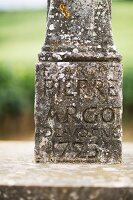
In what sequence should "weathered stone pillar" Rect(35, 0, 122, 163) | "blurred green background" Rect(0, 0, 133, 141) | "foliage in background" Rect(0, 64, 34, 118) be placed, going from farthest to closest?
"blurred green background" Rect(0, 0, 133, 141), "foliage in background" Rect(0, 64, 34, 118), "weathered stone pillar" Rect(35, 0, 122, 163)

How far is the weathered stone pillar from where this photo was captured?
698cm

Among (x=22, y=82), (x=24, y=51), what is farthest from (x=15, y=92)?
(x=24, y=51)

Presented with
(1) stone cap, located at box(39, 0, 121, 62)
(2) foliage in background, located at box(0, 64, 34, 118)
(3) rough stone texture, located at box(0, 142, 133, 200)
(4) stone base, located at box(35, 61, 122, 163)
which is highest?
(1) stone cap, located at box(39, 0, 121, 62)

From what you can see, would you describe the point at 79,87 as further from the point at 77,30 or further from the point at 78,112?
the point at 77,30

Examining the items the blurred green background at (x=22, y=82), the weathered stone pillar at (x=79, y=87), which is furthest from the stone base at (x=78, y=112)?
the blurred green background at (x=22, y=82)

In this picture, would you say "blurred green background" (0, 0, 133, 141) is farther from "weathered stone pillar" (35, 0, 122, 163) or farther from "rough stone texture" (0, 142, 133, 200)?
"rough stone texture" (0, 142, 133, 200)

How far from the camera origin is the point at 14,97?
16.1m

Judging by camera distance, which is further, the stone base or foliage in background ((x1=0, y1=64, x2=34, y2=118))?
foliage in background ((x1=0, y1=64, x2=34, y2=118))

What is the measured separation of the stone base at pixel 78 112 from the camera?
22.9 ft

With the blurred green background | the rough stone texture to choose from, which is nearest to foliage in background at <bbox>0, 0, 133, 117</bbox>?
the blurred green background

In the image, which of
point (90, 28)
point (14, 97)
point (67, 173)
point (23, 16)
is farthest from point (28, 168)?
point (23, 16)

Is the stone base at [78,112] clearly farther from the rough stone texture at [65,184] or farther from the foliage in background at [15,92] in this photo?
the foliage in background at [15,92]

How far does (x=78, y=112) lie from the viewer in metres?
7.01

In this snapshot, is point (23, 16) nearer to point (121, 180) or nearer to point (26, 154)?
point (26, 154)
